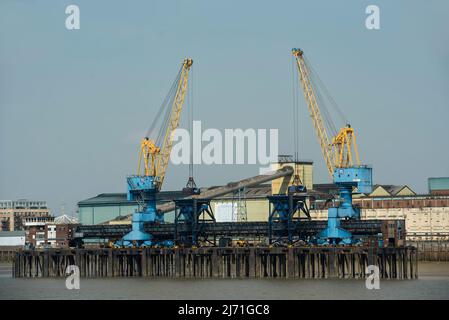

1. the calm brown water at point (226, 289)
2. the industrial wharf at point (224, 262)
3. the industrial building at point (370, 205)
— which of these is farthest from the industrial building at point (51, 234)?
the industrial building at point (370, 205)

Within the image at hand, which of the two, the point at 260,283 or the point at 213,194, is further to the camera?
the point at 213,194

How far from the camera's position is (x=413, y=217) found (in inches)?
6531

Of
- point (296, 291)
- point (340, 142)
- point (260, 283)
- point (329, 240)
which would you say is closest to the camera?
point (296, 291)

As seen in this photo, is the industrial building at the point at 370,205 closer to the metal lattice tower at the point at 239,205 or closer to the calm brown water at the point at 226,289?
the metal lattice tower at the point at 239,205

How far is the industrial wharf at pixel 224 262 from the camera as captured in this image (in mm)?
114375

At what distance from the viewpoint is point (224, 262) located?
401 feet

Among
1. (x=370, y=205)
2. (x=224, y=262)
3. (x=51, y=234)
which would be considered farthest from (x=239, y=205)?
(x=224, y=262)

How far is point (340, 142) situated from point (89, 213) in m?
78.0

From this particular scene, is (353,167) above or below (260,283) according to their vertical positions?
above

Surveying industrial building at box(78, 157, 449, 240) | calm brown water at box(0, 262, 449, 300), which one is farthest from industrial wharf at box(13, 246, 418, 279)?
industrial building at box(78, 157, 449, 240)

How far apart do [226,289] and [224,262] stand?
22004mm

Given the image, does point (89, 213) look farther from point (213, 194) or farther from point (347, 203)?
point (347, 203)
